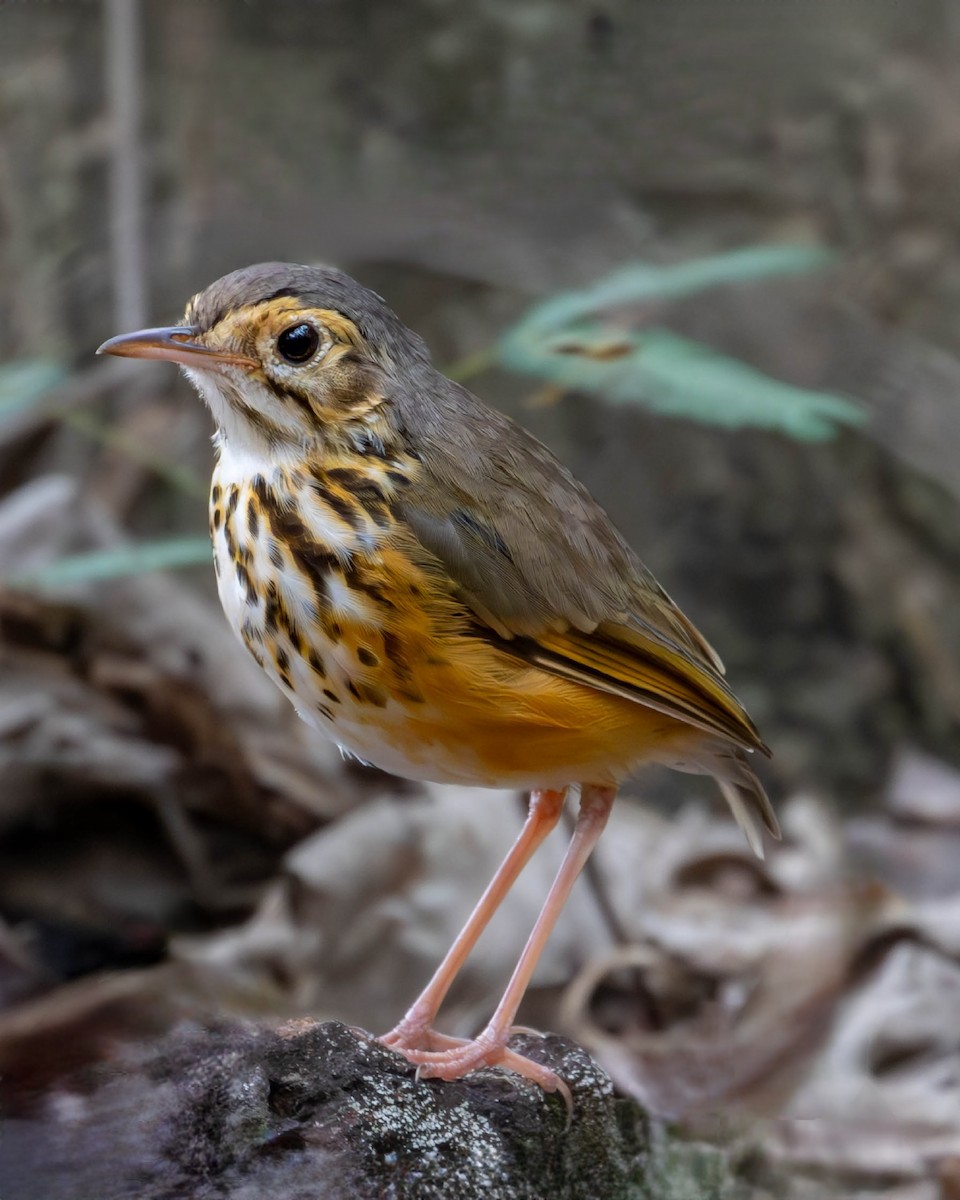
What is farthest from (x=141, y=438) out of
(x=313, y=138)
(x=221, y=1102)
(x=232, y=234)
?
(x=221, y=1102)

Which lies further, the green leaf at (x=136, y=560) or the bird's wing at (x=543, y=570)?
the green leaf at (x=136, y=560)

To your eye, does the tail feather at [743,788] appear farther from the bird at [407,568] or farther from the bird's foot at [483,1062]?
the bird's foot at [483,1062]

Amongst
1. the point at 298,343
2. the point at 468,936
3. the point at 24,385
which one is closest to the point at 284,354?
the point at 298,343

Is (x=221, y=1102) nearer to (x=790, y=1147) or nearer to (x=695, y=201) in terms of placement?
(x=790, y=1147)

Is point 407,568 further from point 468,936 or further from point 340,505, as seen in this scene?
point 468,936

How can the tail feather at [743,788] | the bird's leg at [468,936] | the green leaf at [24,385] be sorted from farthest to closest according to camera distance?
the green leaf at [24,385] < the tail feather at [743,788] < the bird's leg at [468,936]

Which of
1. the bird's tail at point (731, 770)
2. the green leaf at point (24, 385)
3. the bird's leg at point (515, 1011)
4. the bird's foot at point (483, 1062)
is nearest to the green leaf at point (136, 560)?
the green leaf at point (24, 385)
